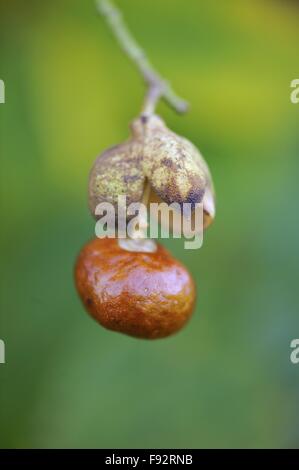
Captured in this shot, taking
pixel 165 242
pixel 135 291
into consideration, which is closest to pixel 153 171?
pixel 135 291

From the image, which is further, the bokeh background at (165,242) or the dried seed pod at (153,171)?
the bokeh background at (165,242)

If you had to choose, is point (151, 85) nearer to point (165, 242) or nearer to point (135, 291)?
point (135, 291)

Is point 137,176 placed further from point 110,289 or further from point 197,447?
point 197,447

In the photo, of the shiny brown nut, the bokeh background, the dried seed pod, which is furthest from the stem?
the bokeh background

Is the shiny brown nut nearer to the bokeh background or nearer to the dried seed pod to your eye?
the dried seed pod

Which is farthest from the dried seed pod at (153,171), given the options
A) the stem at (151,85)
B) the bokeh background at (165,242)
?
the bokeh background at (165,242)

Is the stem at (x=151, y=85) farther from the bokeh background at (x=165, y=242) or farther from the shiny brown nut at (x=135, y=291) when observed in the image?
the bokeh background at (x=165, y=242)

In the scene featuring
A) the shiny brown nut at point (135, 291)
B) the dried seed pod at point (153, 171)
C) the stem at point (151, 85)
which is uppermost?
the stem at point (151, 85)
